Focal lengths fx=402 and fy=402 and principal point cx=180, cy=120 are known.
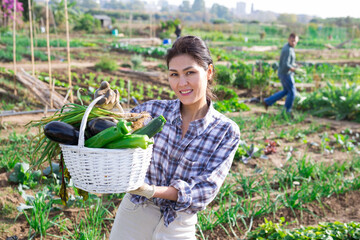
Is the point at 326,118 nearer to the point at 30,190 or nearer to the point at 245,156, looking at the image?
the point at 245,156

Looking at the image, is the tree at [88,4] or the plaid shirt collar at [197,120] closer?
the plaid shirt collar at [197,120]

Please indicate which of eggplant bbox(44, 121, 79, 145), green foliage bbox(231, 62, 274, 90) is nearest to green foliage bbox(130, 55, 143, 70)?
green foliage bbox(231, 62, 274, 90)

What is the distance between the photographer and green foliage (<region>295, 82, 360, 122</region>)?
8.13m

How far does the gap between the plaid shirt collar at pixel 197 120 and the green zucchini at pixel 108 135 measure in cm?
63

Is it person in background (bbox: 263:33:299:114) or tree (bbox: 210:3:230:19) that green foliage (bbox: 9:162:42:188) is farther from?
tree (bbox: 210:3:230:19)

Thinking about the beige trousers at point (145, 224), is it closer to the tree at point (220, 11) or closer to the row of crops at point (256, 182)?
the row of crops at point (256, 182)

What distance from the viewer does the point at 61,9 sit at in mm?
32156

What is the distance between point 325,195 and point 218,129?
240cm

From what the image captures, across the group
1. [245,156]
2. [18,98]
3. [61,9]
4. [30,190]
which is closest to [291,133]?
[245,156]

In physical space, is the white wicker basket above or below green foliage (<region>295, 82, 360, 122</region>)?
above

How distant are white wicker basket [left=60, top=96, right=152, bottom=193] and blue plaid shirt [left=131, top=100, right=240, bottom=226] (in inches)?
15.2

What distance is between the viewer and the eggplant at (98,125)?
1.70m

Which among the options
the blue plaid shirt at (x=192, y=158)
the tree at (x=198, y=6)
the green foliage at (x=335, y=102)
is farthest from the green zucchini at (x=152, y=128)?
the tree at (x=198, y=6)

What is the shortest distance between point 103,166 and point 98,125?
0.21 meters
